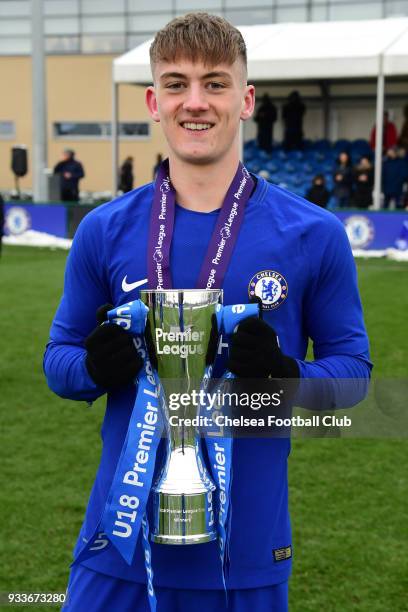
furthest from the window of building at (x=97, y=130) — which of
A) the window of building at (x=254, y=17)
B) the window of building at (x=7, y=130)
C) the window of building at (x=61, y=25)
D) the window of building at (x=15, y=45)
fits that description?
the window of building at (x=254, y=17)

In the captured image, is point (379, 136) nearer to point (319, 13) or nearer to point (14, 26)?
point (319, 13)

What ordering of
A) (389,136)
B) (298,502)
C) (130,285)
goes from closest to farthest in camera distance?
(130,285) < (298,502) < (389,136)

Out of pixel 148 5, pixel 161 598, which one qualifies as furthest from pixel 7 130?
pixel 161 598

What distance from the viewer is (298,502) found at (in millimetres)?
4898

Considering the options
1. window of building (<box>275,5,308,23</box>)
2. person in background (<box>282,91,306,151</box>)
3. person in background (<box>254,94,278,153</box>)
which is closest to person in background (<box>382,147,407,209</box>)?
person in background (<box>282,91,306,151</box>)

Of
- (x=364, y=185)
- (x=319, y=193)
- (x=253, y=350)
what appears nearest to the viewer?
(x=253, y=350)

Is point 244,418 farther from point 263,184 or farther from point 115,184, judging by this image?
point 115,184

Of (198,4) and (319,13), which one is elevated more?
(198,4)

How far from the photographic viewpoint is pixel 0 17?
116 feet

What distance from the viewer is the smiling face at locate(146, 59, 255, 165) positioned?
191 centimetres

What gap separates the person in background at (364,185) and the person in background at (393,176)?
0.95ft

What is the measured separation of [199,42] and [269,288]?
0.50m

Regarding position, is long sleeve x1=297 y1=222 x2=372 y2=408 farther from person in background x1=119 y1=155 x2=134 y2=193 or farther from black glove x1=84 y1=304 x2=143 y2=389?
person in background x1=119 y1=155 x2=134 y2=193

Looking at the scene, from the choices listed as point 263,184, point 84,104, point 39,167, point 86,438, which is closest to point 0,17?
point 84,104
